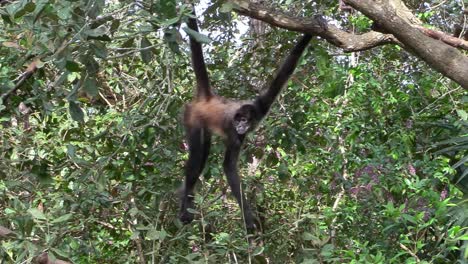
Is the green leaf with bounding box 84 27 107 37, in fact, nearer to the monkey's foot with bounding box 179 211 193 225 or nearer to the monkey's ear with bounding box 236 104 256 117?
the monkey's foot with bounding box 179 211 193 225

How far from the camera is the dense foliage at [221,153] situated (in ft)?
12.4

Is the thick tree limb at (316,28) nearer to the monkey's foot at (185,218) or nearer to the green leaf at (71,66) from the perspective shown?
the green leaf at (71,66)

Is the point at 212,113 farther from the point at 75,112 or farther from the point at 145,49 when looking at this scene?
the point at 145,49

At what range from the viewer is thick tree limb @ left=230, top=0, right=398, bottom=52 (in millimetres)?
3764

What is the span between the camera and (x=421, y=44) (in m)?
3.58

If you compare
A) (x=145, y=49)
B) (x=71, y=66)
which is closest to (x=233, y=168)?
(x=145, y=49)

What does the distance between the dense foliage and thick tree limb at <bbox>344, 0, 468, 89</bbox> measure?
63 cm

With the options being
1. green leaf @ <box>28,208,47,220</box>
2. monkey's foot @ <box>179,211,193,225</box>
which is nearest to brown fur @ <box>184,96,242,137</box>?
monkey's foot @ <box>179,211,193,225</box>

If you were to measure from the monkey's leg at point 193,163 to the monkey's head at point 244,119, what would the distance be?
30 centimetres

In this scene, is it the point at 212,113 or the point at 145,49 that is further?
the point at 212,113

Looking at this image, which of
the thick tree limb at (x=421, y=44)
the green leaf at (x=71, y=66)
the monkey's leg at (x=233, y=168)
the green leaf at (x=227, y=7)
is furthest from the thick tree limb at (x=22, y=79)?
the thick tree limb at (x=421, y=44)

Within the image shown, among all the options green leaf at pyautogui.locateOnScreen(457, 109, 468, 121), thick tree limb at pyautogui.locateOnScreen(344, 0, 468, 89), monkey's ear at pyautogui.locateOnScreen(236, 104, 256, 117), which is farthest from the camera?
monkey's ear at pyautogui.locateOnScreen(236, 104, 256, 117)

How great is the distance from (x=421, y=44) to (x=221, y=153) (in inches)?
102

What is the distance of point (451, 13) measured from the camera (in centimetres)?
619
